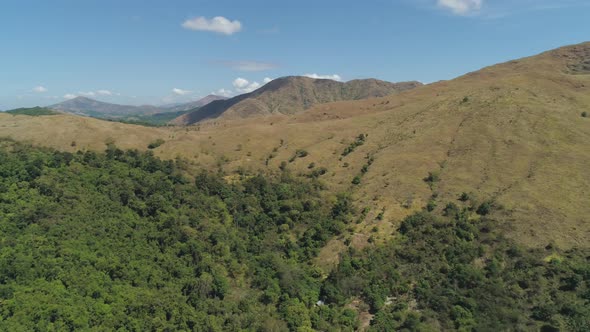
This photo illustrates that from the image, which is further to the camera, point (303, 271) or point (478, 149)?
point (478, 149)

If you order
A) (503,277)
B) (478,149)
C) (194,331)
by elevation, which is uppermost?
(478,149)

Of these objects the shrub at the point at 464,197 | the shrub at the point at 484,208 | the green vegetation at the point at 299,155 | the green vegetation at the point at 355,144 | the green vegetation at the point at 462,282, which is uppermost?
the green vegetation at the point at 355,144

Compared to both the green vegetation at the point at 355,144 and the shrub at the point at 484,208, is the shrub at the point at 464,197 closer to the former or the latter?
the shrub at the point at 484,208

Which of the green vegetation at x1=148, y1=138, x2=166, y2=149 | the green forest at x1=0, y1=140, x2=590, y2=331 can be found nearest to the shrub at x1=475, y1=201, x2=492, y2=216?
the green forest at x1=0, y1=140, x2=590, y2=331

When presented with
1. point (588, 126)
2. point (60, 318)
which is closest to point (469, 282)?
point (60, 318)

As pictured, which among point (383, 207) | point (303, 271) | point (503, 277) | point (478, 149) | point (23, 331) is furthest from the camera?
point (478, 149)

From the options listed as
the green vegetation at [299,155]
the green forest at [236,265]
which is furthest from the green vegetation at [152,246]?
the green vegetation at [299,155]

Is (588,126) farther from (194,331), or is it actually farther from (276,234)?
(194,331)

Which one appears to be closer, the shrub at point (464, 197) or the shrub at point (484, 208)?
the shrub at point (484, 208)
